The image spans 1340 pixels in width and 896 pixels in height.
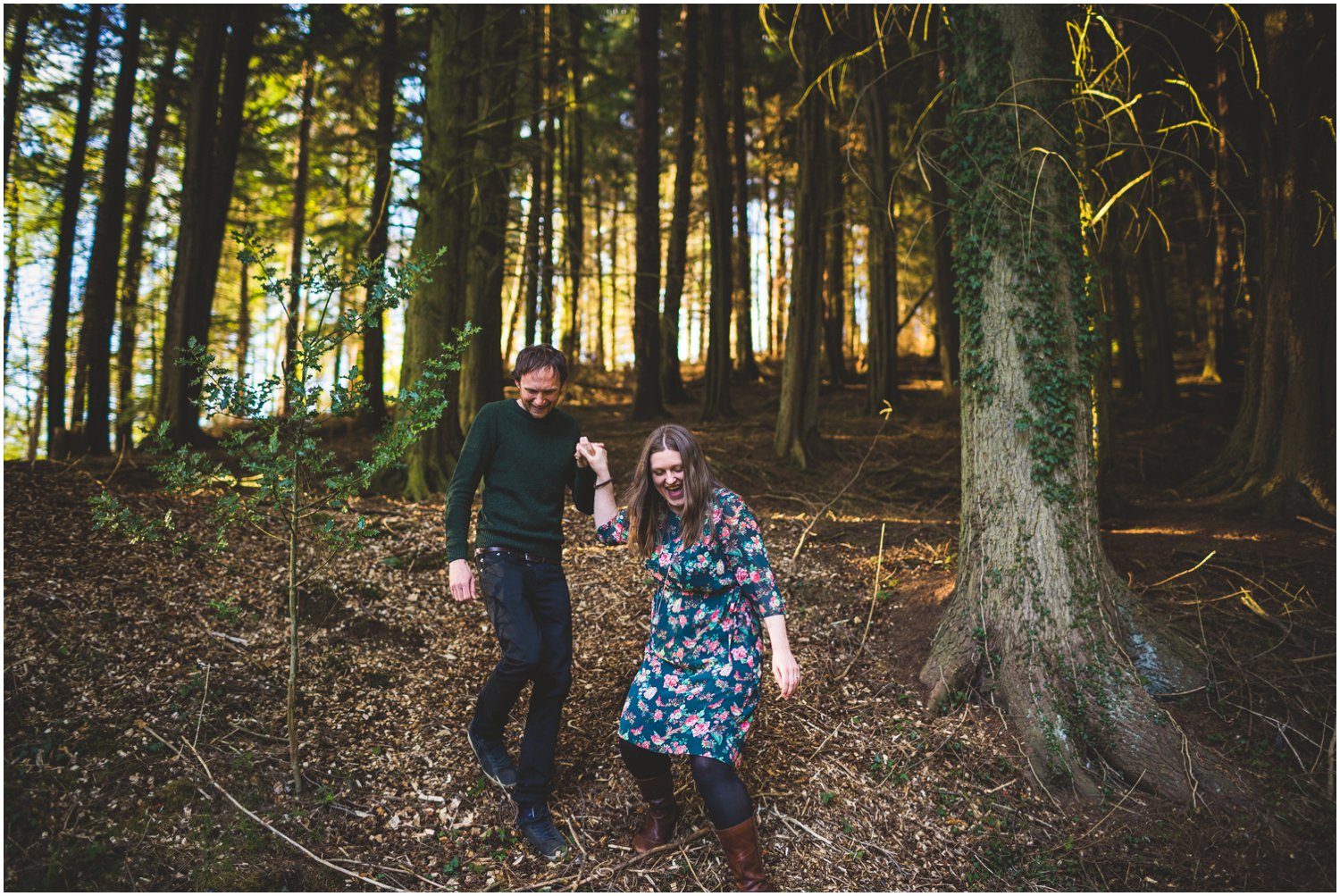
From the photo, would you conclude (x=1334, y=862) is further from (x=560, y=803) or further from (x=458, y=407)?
(x=458, y=407)

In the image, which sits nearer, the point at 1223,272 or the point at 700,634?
the point at 700,634

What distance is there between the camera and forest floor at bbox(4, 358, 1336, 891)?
10.7 ft

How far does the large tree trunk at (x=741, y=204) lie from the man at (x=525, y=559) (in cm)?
1087

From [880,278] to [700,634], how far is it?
11.8 metres

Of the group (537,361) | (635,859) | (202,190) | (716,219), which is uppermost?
(716,219)

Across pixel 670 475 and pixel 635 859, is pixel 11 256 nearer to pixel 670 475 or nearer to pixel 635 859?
pixel 670 475

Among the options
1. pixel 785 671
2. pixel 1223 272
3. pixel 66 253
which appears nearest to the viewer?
pixel 785 671

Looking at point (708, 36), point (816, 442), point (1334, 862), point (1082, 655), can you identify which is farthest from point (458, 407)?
point (708, 36)

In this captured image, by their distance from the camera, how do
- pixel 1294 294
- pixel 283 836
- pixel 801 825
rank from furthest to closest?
pixel 1294 294 → pixel 801 825 → pixel 283 836

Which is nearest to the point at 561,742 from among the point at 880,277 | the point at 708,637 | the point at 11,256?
the point at 708,637

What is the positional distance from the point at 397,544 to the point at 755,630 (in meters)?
3.87

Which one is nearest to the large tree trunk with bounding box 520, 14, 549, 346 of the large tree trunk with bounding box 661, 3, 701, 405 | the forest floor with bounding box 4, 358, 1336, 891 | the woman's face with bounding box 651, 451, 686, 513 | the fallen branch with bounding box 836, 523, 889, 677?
the large tree trunk with bounding box 661, 3, 701, 405

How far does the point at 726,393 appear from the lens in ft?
40.2

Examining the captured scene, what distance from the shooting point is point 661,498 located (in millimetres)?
3287
